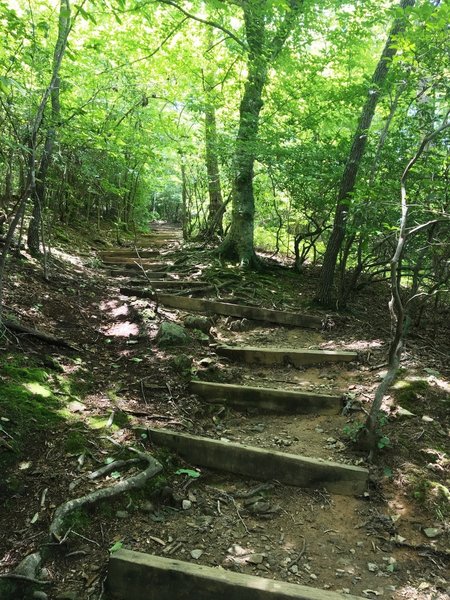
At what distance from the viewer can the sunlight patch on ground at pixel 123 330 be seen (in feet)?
19.7

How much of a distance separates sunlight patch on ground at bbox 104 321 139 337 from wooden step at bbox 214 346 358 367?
4.33 feet

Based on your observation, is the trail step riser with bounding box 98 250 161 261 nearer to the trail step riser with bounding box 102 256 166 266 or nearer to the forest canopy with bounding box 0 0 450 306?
the trail step riser with bounding box 102 256 166 266

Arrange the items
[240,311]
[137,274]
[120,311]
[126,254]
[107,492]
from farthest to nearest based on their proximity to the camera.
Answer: [126,254]
[137,274]
[240,311]
[120,311]
[107,492]

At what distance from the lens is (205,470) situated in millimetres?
3754

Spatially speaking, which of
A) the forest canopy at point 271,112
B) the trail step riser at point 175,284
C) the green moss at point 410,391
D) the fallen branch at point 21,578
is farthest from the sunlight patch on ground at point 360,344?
the fallen branch at point 21,578

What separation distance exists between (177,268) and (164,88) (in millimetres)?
5320

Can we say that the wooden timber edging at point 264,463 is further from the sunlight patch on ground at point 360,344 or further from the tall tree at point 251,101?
the tall tree at point 251,101

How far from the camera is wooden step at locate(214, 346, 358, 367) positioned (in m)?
5.73

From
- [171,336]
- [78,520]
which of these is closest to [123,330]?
[171,336]

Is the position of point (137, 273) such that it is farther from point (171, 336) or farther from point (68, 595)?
point (68, 595)

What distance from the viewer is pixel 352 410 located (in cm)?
450

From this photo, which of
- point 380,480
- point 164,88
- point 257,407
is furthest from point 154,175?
point 380,480

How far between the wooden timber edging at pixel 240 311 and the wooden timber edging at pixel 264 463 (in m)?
3.78

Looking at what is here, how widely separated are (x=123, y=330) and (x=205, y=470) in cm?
298
